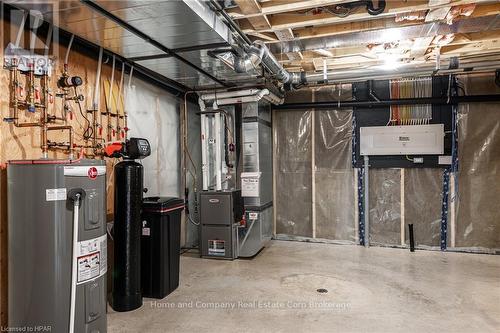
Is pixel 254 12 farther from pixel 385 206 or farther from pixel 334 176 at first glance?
pixel 385 206

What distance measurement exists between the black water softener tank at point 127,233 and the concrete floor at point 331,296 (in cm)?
15

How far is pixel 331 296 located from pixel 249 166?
6.29ft

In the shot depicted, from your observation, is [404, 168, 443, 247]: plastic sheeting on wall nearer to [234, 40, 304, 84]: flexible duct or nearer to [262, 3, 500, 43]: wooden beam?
[262, 3, 500, 43]: wooden beam

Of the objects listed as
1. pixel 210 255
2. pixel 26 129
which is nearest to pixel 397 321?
pixel 210 255

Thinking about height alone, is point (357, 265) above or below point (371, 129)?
below

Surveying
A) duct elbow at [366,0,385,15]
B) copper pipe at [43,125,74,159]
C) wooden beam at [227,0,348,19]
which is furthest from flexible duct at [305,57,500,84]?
copper pipe at [43,125,74,159]

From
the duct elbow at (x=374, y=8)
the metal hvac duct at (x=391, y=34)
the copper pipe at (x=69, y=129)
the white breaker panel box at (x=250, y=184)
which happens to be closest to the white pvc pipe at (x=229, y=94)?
the metal hvac duct at (x=391, y=34)

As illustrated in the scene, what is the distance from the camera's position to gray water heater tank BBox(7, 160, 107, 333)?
1.93 metres

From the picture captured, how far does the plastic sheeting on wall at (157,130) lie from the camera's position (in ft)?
11.9

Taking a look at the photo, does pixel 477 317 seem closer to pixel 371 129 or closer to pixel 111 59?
pixel 371 129

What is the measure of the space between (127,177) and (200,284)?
1334 millimetres

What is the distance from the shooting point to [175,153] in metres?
4.48

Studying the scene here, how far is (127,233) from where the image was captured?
2691mm

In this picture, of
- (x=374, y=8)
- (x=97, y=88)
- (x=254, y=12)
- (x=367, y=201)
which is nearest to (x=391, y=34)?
(x=374, y=8)
